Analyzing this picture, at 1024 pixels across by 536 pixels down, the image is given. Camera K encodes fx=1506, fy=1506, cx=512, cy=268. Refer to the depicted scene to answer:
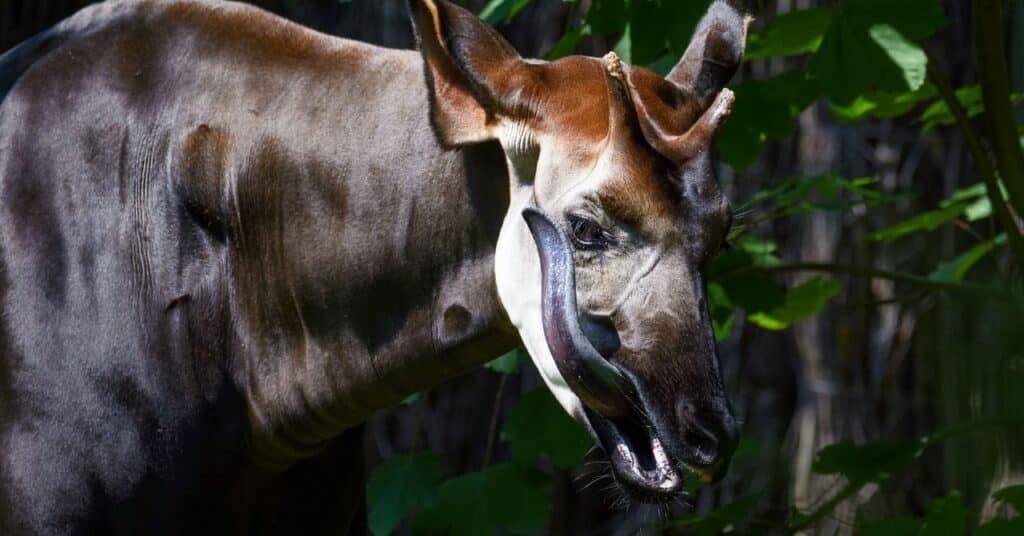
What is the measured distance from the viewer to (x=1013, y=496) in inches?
72.7

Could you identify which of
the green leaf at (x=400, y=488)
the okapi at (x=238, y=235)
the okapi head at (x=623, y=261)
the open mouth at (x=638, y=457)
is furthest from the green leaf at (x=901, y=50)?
the green leaf at (x=400, y=488)

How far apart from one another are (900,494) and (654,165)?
303 centimetres

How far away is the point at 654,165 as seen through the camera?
61.6 inches

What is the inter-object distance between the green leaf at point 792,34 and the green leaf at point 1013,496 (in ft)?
2.49

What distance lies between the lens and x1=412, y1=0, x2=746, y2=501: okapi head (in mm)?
1527

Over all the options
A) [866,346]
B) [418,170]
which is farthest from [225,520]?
[866,346]

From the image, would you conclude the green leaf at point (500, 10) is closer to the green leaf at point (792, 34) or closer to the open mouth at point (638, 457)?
the green leaf at point (792, 34)

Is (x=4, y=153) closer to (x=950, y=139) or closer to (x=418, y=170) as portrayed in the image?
(x=418, y=170)

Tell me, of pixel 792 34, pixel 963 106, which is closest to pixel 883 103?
pixel 963 106

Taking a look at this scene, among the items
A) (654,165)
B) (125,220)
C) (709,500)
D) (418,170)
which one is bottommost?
(709,500)

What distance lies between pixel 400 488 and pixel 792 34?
3.35 ft

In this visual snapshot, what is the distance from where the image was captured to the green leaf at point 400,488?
2.59 m

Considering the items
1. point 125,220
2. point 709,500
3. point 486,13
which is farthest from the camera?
point 709,500

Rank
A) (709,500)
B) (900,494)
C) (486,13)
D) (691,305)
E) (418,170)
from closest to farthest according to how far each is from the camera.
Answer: (691,305)
(418,170)
(486,13)
(900,494)
(709,500)
